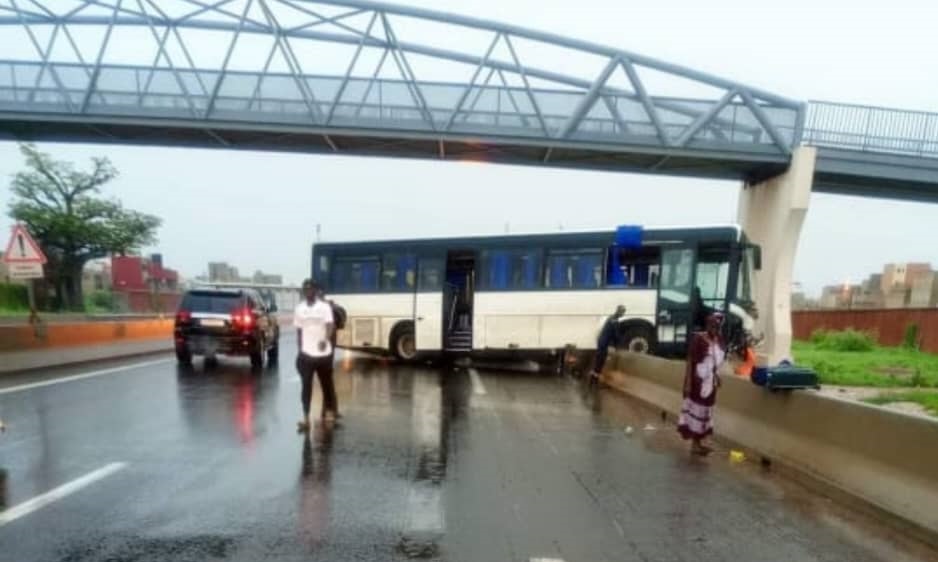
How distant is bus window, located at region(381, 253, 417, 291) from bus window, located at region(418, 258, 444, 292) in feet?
0.85

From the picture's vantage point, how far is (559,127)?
1122 inches

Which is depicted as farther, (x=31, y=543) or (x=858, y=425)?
(x=858, y=425)

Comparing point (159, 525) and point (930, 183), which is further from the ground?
point (930, 183)

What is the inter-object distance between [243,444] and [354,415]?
2.87 m

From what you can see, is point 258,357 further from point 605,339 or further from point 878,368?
point 878,368

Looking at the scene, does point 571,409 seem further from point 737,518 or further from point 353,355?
point 353,355

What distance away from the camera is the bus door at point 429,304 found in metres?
22.2

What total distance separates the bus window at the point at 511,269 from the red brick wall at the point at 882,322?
66.7ft

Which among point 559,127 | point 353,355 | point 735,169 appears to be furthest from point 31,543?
point 735,169

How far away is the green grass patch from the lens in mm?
15047

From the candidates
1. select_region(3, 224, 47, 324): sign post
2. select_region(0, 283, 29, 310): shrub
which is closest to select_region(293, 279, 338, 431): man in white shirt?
select_region(3, 224, 47, 324): sign post

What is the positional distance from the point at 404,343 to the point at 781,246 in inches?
532

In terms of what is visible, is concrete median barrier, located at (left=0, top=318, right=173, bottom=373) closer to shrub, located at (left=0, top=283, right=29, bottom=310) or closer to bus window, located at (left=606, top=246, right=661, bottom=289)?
bus window, located at (left=606, top=246, right=661, bottom=289)

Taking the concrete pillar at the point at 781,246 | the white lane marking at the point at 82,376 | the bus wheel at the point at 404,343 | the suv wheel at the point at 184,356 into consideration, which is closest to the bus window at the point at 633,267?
the bus wheel at the point at 404,343
